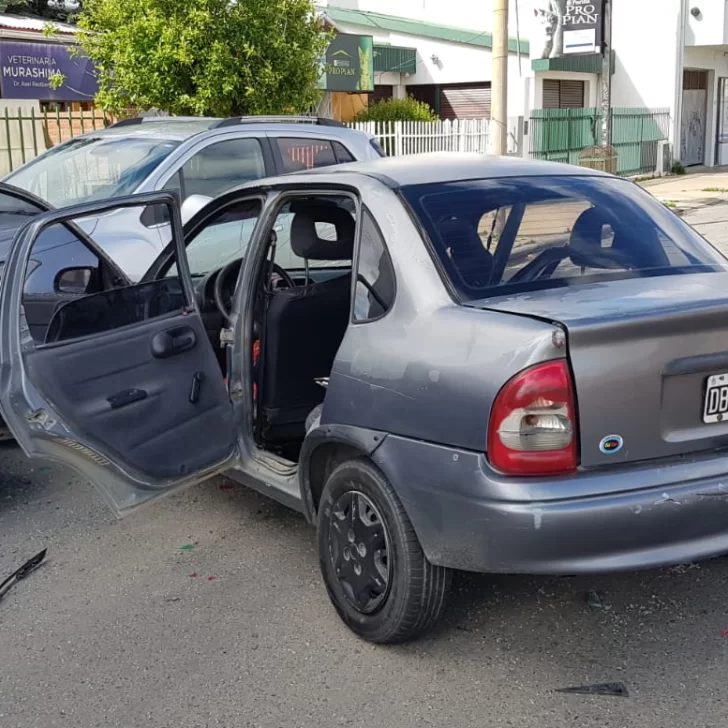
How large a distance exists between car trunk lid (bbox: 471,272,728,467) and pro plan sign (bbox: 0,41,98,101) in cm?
1710

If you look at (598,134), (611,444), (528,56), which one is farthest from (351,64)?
(611,444)

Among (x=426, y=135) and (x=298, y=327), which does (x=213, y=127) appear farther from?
(x=426, y=135)

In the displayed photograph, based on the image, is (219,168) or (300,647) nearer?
(300,647)

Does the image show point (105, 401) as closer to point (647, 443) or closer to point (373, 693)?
point (373, 693)

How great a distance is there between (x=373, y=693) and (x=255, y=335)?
1742 millimetres

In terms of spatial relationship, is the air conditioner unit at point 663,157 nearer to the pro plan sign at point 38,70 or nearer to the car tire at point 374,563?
the pro plan sign at point 38,70

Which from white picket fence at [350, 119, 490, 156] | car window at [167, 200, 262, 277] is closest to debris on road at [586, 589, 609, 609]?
car window at [167, 200, 262, 277]

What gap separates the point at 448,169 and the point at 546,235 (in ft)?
1.63

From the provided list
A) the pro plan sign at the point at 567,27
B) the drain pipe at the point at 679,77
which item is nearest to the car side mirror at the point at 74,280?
the pro plan sign at the point at 567,27

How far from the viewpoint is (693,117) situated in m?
30.1

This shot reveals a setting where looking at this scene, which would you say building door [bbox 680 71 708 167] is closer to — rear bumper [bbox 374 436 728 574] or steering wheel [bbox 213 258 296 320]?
steering wheel [bbox 213 258 296 320]

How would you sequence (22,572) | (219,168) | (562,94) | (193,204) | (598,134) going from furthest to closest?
(562,94) < (598,134) < (219,168) < (193,204) < (22,572)

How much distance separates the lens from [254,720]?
321cm

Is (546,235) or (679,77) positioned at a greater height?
(679,77)
